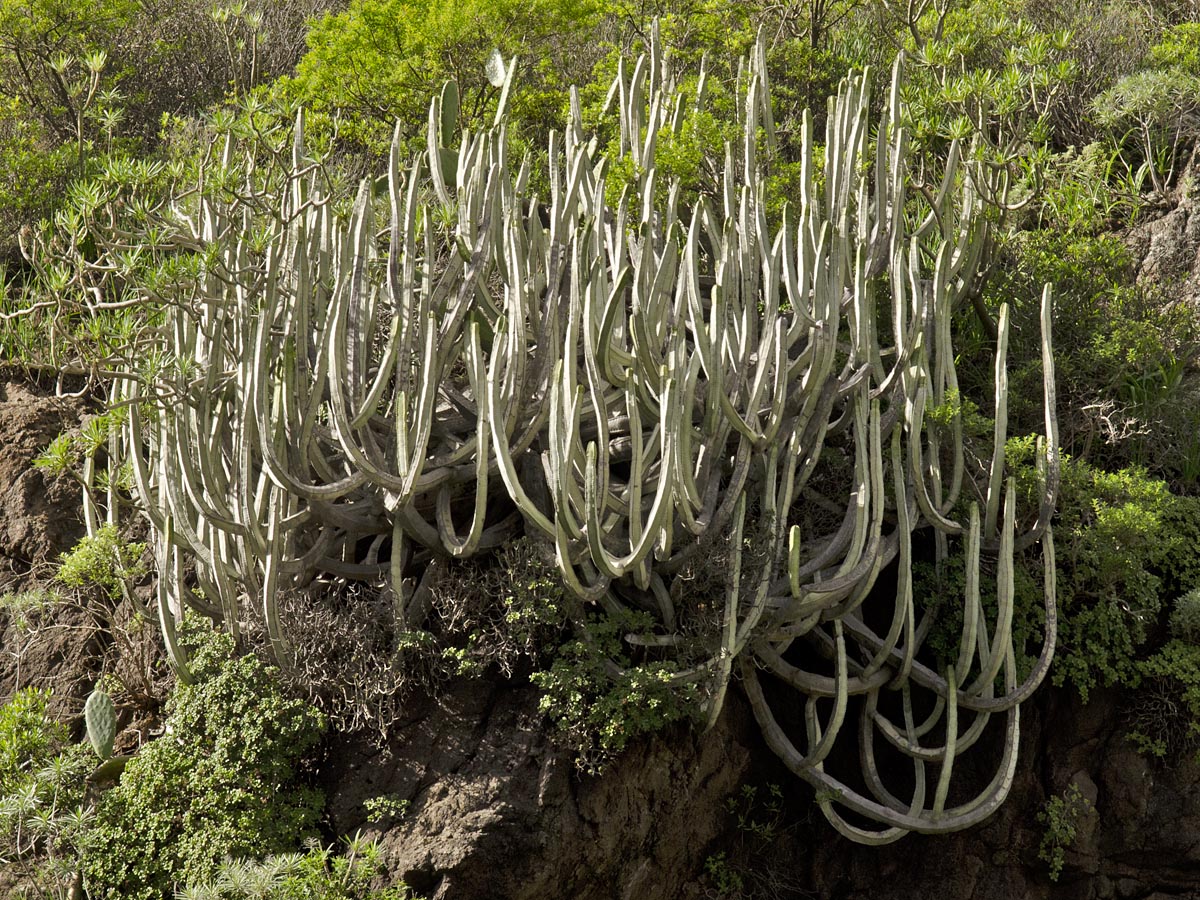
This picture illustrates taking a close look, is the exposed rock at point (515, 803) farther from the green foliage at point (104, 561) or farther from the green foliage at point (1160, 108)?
the green foliage at point (1160, 108)

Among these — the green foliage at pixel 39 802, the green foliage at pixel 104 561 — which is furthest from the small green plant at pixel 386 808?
the green foliage at pixel 104 561

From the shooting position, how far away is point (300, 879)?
343 centimetres

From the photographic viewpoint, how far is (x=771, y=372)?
4.18m

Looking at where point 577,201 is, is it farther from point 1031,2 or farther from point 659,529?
point 1031,2

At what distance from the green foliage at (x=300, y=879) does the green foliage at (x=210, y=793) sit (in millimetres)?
104

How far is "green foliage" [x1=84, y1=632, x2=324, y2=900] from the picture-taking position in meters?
3.69

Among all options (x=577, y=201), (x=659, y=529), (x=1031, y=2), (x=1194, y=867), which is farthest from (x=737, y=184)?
(x=1031, y=2)

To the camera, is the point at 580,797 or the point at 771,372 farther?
the point at 771,372

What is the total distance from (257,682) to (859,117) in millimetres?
2962

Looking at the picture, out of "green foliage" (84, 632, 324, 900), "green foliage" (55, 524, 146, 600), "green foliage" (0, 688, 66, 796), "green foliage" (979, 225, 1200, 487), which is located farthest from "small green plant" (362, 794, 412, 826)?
"green foliage" (979, 225, 1200, 487)

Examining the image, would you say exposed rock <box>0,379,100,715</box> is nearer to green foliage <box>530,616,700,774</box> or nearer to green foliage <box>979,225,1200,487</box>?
green foliage <box>530,616,700,774</box>

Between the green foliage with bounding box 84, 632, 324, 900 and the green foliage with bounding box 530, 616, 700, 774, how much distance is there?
0.77 m

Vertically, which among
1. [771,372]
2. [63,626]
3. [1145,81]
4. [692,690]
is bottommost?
[692,690]

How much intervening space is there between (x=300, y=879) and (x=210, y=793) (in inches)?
19.1
